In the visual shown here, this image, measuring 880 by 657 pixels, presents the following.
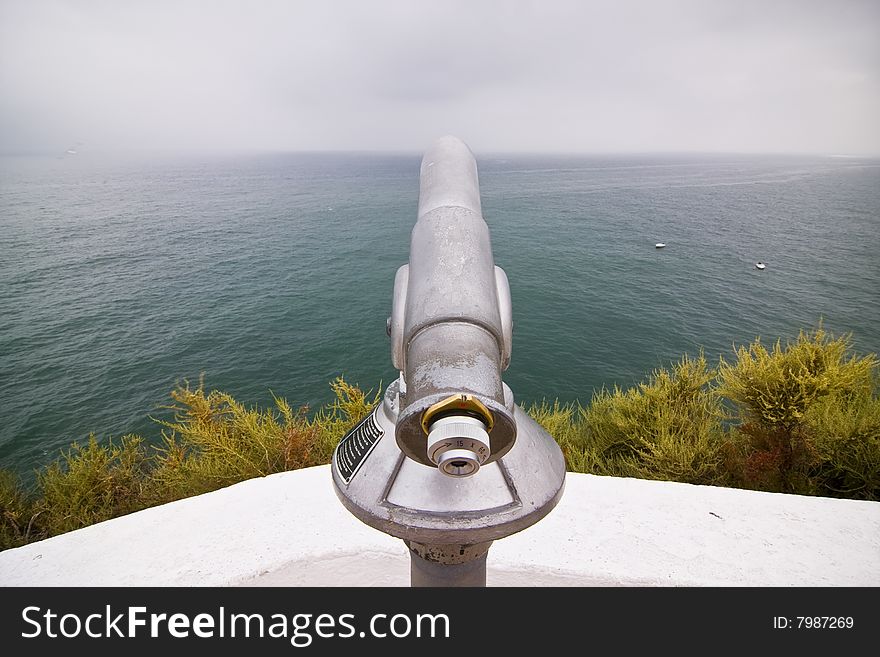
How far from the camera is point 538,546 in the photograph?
4.20 m

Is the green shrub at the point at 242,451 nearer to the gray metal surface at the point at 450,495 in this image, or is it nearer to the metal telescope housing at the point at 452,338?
the gray metal surface at the point at 450,495

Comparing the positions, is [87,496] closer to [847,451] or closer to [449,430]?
[449,430]

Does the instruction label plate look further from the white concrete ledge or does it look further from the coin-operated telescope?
the white concrete ledge

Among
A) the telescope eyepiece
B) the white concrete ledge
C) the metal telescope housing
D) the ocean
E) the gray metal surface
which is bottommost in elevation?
the ocean

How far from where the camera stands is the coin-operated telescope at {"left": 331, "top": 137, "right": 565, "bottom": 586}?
1544 millimetres

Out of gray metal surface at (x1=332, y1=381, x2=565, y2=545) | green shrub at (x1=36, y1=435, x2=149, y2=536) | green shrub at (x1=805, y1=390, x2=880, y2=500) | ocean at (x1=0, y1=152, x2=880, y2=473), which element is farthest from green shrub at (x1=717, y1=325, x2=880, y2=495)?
ocean at (x1=0, y1=152, x2=880, y2=473)

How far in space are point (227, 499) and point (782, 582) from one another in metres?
4.73

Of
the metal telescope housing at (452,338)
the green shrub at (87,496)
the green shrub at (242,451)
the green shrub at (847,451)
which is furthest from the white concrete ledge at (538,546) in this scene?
the green shrub at (87,496)

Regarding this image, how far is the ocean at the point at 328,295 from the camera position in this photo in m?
25.0

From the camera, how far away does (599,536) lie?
436cm

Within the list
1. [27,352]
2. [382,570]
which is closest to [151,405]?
[27,352]

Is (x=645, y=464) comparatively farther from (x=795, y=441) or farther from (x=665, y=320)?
(x=665, y=320)

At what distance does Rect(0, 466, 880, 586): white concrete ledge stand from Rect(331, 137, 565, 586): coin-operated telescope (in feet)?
6.85

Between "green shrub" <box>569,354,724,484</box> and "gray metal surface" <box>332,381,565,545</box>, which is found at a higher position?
"gray metal surface" <box>332,381,565,545</box>
